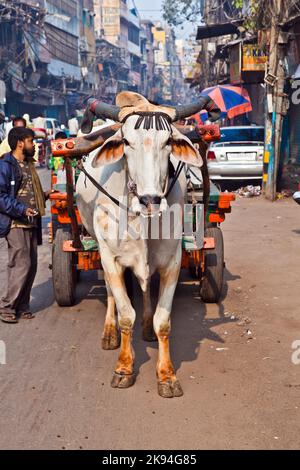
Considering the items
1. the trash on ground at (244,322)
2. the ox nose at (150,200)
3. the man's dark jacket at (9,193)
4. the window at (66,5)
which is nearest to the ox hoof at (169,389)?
the ox nose at (150,200)

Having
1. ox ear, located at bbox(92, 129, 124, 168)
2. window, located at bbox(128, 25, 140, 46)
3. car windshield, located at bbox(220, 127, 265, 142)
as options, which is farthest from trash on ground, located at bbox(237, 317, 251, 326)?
window, located at bbox(128, 25, 140, 46)

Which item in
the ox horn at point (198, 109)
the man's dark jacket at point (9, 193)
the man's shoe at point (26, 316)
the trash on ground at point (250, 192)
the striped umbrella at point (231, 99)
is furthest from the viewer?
the striped umbrella at point (231, 99)

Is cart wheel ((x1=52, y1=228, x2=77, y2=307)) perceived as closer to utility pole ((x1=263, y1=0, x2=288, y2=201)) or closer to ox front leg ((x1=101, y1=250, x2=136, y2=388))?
ox front leg ((x1=101, y1=250, x2=136, y2=388))

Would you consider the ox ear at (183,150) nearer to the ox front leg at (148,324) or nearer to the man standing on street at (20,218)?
the ox front leg at (148,324)

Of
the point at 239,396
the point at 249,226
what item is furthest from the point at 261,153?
the point at 239,396

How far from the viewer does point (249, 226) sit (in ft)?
40.2

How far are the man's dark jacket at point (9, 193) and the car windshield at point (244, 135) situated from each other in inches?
503

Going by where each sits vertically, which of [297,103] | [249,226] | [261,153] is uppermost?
[297,103]

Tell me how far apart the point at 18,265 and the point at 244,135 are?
13217mm

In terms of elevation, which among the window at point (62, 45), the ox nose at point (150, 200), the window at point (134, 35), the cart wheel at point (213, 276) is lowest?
the cart wheel at point (213, 276)

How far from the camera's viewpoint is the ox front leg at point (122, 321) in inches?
185

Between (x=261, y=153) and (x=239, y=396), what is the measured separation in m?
13.2
